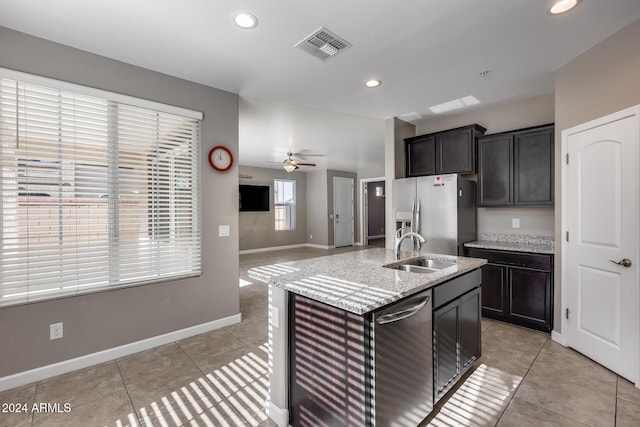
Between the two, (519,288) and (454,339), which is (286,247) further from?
(454,339)

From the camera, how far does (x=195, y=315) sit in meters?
3.09

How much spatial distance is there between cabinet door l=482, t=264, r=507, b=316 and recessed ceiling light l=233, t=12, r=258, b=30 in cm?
337

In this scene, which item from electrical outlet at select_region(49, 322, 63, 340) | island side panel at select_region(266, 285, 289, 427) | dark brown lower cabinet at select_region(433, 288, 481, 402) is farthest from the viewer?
electrical outlet at select_region(49, 322, 63, 340)

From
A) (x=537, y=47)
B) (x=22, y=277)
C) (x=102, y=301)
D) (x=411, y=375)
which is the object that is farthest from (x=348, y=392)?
(x=537, y=47)

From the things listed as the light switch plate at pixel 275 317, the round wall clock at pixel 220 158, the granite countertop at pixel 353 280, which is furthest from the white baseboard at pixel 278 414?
the round wall clock at pixel 220 158

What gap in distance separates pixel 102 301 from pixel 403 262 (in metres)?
2.61

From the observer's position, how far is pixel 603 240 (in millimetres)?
2400

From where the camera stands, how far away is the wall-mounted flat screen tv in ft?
26.7

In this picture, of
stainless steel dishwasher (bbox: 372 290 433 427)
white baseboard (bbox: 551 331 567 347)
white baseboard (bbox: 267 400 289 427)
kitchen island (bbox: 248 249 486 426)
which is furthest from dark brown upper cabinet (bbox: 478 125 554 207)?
white baseboard (bbox: 267 400 289 427)

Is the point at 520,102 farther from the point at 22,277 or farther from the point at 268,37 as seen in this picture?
the point at 22,277

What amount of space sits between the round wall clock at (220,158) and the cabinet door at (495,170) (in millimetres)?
3098

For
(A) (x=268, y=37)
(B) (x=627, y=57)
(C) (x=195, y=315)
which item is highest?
(A) (x=268, y=37)

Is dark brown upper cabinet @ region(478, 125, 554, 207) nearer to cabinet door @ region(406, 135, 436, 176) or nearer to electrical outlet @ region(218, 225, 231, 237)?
cabinet door @ region(406, 135, 436, 176)

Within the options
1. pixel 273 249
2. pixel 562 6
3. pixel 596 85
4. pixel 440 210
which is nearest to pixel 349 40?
pixel 562 6
